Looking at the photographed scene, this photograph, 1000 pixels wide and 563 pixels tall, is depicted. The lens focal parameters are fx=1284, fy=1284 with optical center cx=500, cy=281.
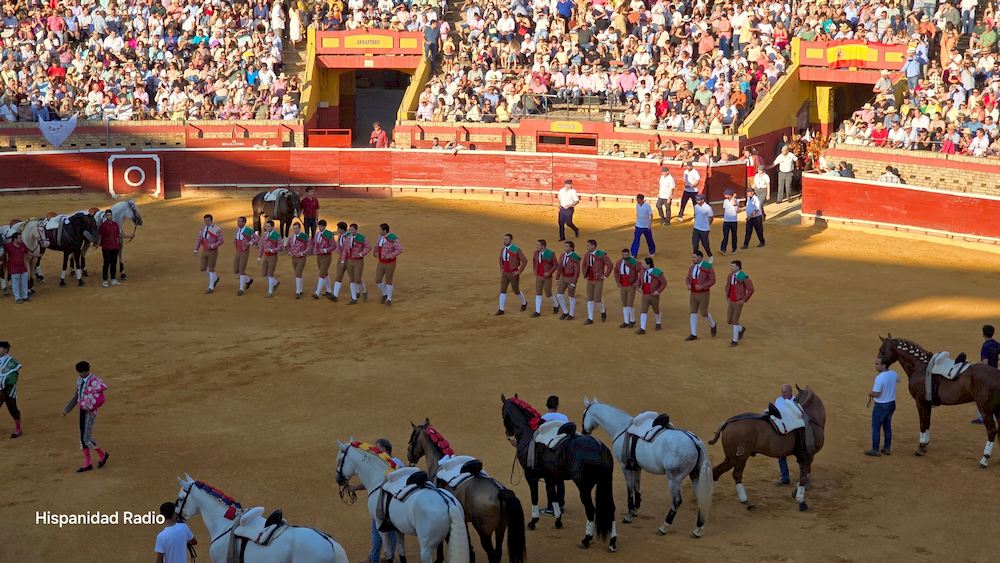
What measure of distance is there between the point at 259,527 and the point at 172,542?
772mm

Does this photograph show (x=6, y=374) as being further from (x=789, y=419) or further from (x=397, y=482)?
(x=789, y=419)

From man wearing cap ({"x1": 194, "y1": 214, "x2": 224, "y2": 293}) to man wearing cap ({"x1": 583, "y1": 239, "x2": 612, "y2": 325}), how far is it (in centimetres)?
663

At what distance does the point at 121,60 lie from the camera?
35531mm

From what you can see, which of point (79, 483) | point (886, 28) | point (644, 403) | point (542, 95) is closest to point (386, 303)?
point (644, 403)

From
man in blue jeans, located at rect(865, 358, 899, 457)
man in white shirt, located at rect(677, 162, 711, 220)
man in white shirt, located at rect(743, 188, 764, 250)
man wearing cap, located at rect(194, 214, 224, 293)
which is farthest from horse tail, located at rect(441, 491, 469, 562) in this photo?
man in white shirt, located at rect(677, 162, 711, 220)

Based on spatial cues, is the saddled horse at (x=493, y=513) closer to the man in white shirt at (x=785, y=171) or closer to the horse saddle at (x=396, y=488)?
the horse saddle at (x=396, y=488)

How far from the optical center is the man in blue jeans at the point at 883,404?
586 inches

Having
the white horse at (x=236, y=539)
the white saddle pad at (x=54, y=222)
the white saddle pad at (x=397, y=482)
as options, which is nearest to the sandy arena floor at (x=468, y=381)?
the white saddle pad at (x=54, y=222)

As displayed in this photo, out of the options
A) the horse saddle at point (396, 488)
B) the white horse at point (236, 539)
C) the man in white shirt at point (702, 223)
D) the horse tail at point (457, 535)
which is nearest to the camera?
the white horse at point (236, 539)

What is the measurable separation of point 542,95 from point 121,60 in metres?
11.8

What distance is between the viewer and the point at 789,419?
13.4 metres

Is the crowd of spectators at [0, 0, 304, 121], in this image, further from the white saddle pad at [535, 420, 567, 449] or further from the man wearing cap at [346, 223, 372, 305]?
the white saddle pad at [535, 420, 567, 449]

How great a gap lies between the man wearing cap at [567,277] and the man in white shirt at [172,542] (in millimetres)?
11179

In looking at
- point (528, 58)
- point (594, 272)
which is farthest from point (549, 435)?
point (528, 58)
